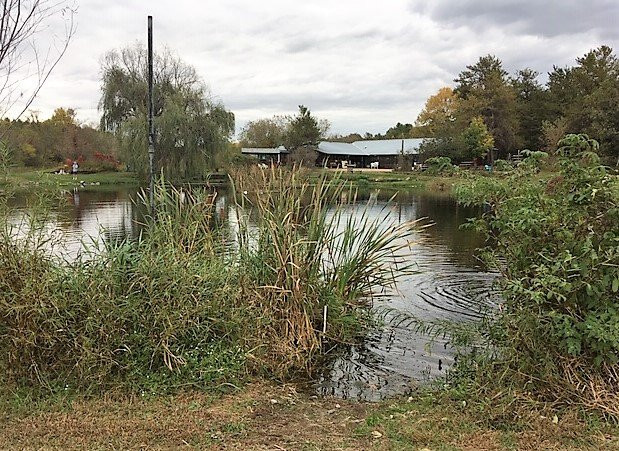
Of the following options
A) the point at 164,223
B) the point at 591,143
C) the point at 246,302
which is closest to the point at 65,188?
the point at 164,223

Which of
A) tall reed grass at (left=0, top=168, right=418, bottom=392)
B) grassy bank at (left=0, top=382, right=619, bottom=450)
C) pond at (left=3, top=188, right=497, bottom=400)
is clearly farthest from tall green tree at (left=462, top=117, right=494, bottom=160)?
grassy bank at (left=0, top=382, right=619, bottom=450)

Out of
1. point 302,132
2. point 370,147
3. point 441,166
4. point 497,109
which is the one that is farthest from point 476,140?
point 441,166

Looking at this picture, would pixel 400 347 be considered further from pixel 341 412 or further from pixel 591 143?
pixel 591 143

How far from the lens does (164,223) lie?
A: 5.25 m

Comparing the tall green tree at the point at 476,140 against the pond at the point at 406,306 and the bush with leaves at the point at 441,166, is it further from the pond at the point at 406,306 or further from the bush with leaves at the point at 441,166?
the bush with leaves at the point at 441,166

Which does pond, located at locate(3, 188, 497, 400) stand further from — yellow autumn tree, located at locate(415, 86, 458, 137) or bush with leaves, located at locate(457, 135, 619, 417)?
yellow autumn tree, located at locate(415, 86, 458, 137)

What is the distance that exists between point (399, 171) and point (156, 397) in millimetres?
46860

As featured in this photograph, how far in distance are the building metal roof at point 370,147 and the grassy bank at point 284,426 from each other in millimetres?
52609

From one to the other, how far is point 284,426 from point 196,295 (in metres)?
1.25

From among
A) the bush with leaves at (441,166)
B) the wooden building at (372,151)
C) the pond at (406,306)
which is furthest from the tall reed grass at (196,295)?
the wooden building at (372,151)

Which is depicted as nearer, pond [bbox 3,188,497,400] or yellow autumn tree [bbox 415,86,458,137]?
pond [bbox 3,188,497,400]

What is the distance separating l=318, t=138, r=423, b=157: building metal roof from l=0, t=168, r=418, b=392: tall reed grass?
50623 mm

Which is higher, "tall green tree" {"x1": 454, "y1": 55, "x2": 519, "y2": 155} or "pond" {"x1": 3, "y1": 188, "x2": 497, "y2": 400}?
"tall green tree" {"x1": 454, "y1": 55, "x2": 519, "y2": 155}

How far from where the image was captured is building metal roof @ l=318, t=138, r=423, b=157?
5919 cm
